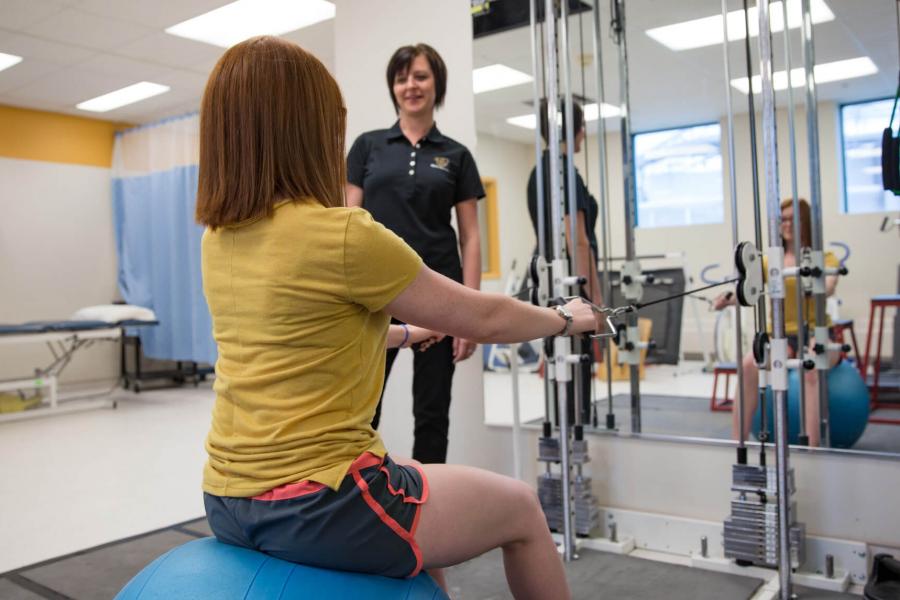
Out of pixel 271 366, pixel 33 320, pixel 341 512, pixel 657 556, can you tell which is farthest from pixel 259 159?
pixel 33 320

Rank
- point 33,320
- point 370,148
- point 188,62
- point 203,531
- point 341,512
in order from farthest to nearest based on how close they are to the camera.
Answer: point 33,320
point 188,62
point 203,531
point 370,148
point 341,512

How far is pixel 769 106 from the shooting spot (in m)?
1.88

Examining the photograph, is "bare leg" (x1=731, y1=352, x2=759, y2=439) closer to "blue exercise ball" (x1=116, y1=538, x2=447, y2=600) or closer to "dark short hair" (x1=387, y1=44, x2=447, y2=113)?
"dark short hair" (x1=387, y1=44, x2=447, y2=113)

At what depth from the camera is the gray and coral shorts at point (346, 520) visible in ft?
3.19

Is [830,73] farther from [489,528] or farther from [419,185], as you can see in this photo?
[489,528]

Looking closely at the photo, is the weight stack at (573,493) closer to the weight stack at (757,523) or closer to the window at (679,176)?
the weight stack at (757,523)

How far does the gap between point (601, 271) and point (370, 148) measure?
2.73 feet

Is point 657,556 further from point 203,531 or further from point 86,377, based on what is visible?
Result: point 86,377

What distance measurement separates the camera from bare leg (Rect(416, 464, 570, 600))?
1.05 metres

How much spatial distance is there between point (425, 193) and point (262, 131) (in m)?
1.16

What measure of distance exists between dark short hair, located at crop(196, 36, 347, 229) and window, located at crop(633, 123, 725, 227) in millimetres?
1621

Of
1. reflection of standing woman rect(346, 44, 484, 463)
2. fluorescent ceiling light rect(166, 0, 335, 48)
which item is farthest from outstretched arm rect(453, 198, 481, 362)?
fluorescent ceiling light rect(166, 0, 335, 48)

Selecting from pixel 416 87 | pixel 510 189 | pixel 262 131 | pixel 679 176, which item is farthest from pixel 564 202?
pixel 262 131

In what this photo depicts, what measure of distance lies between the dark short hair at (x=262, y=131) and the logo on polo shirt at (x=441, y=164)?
1.14m
